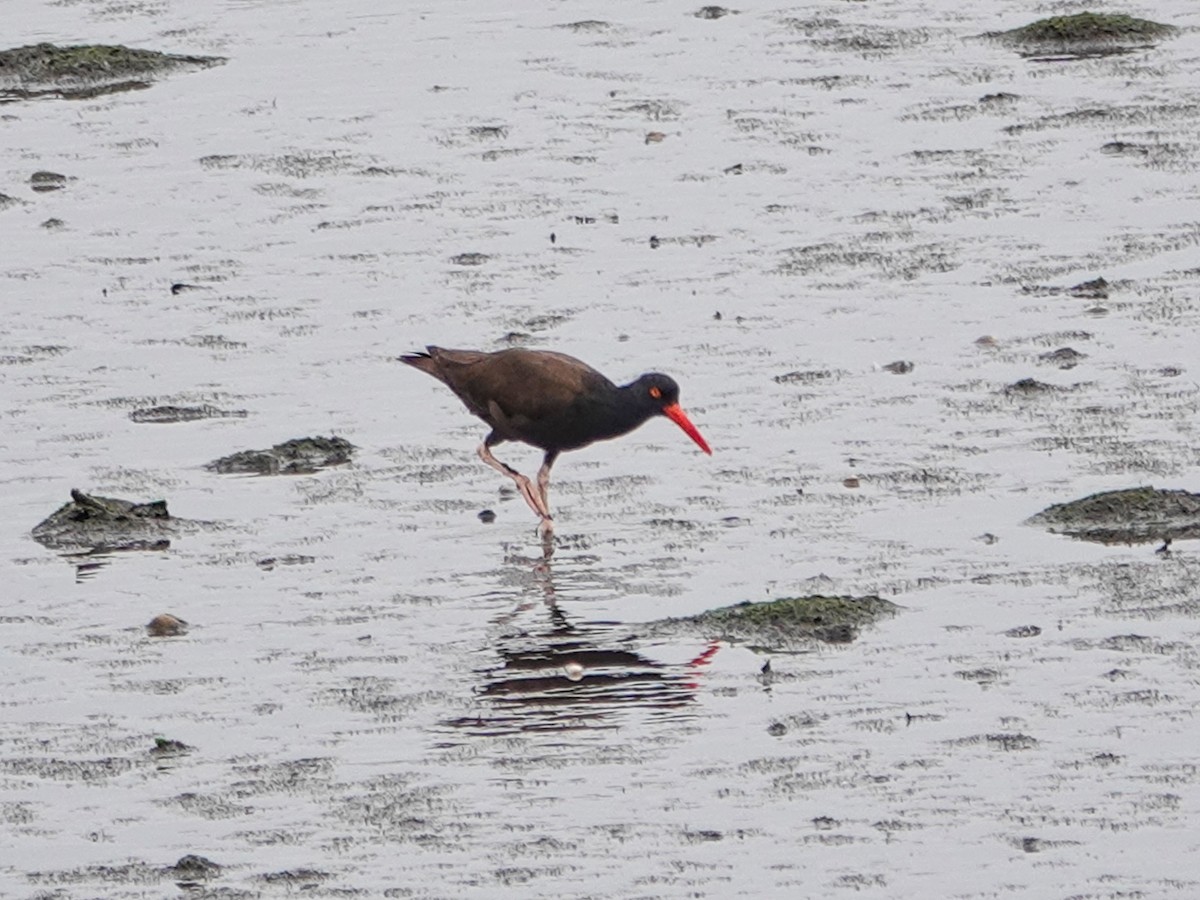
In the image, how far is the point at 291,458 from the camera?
13.5 metres

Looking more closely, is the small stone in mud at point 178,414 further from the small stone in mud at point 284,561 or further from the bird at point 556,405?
the small stone in mud at point 284,561

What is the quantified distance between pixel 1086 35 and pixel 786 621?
11576mm

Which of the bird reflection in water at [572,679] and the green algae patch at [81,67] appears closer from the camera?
the bird reflection in water at [572,679]

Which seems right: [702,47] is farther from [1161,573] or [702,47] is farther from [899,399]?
[1161,573]

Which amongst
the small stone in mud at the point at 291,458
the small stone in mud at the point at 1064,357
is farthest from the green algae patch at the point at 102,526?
the small stone in mud at the point at 1064,357

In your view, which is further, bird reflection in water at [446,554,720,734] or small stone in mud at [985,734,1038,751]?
bird reflection in water at [446,554,720,734]

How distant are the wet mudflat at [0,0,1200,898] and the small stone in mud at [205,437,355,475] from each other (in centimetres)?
11

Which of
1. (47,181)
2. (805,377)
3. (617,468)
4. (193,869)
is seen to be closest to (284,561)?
(617,468)

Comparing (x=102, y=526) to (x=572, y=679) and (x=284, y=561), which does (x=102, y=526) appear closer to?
(x=284, y=561)

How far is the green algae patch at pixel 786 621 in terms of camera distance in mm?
10820

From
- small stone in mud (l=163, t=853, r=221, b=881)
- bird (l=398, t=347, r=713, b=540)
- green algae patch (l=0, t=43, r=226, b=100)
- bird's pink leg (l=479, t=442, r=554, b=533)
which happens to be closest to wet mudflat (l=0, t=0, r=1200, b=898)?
small stone in mud (l=163, t=853, r=221, b=881)

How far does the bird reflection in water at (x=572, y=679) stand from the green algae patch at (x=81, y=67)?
1190cm

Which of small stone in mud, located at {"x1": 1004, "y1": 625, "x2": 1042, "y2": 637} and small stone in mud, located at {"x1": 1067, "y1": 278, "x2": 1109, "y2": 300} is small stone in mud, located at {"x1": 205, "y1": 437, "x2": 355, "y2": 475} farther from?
small stone in mud, located at {"x1": 1067, "y1": 278, "x2": 1109, "y2": 300}

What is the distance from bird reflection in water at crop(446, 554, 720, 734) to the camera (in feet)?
33.1
